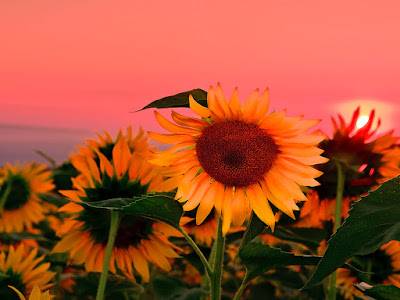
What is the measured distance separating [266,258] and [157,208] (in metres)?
0.16

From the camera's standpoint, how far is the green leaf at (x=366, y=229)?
1.85 feet

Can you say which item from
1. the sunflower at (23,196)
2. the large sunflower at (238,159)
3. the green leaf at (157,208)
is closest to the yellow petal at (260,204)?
the large sunflower at (238,159)

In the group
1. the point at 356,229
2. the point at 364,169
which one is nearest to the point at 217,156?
the point at 356,229

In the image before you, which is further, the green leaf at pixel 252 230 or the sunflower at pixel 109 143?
the sunflower at pixel 109 143

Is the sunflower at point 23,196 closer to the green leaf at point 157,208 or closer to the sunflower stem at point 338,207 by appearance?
the sunflower stem at point 338,207

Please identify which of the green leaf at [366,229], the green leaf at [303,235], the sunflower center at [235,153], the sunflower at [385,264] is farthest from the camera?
the sunflower at [385,264]

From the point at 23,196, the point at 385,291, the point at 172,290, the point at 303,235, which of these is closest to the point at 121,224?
the point at 172,290

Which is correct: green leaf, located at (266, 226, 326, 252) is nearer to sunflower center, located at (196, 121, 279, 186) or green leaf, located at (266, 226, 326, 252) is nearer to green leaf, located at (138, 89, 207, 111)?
sunflower center, located at (196, 121, 279, 186)

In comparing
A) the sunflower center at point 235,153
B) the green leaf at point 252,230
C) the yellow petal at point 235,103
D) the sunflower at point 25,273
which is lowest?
the sunflower at point 25,273

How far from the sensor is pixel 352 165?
1226 mm

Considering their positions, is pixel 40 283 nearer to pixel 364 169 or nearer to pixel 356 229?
pixel 364 169

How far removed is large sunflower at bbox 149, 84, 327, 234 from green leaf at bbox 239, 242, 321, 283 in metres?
0.05

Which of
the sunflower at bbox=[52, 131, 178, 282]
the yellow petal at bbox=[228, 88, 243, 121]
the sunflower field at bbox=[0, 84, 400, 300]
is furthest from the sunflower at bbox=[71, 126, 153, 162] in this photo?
the yellow petal at bbox=[228, 88, 243, 121]

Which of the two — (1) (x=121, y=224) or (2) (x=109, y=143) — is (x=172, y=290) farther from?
(2) (x=109, y=143)
